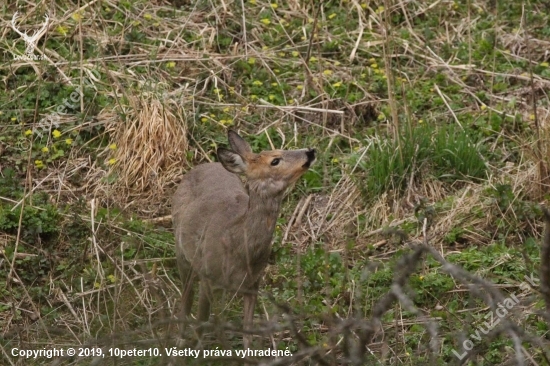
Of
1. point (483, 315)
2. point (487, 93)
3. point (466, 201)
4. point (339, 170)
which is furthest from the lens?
point (487, 93)

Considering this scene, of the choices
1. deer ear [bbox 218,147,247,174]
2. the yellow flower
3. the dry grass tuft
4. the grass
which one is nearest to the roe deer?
deer ear [bbox 218,147,247,174]

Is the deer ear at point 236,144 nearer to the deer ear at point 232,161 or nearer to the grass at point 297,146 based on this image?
the deer ear at point 232,161

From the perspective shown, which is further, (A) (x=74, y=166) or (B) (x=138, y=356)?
(A) (x=74, y=166)

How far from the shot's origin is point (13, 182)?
802cm

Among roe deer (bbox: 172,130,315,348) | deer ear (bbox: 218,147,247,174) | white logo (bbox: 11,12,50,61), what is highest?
deer ear (bbox: 218,147,247,174)

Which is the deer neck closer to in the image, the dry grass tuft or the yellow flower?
the dry grass tuft

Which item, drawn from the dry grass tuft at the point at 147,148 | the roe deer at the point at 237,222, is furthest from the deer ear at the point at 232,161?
the dry grass tuft at the point at 147,148

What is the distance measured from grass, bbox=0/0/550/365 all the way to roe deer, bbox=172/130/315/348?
20cm

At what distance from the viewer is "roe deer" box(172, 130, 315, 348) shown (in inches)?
251

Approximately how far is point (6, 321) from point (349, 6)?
16.1 ft

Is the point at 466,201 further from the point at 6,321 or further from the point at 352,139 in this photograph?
the point at 6,321

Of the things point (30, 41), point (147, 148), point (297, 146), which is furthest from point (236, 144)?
point (30, 41)

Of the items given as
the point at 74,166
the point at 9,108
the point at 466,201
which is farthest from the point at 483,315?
the point at 9,108

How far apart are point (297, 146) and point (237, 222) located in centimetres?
205
